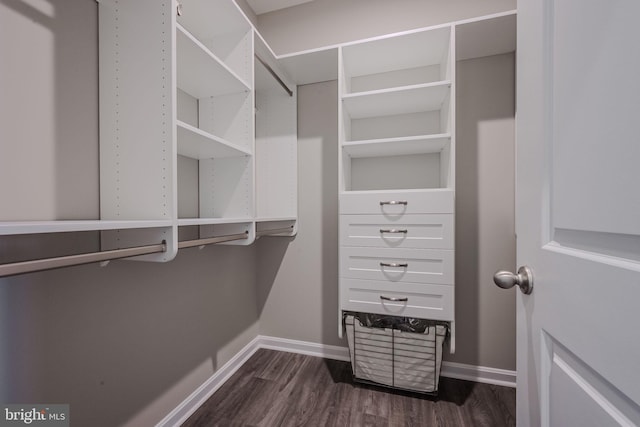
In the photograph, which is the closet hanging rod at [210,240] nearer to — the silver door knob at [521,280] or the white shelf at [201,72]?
the white shelf at [201,72]

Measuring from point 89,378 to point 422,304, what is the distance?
4.92ft

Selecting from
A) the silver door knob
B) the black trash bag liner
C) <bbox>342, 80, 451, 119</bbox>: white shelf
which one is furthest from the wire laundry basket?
<bbox>342, 80, 451, 119</bbox>: white shelf

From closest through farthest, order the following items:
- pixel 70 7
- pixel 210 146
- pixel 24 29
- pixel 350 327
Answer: pixel 24 29, pixel 70 7, pixel 210 146, pixel 350 327

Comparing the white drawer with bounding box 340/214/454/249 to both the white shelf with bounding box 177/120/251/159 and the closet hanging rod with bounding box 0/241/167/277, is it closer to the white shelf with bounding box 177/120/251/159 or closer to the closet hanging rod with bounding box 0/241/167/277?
the white shelf with bounding box 177/120/251/159

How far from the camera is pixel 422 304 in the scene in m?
1.50

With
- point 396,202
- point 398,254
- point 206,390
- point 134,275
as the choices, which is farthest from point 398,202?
point 206,390

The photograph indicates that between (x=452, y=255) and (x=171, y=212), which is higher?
(x=171, y=212)

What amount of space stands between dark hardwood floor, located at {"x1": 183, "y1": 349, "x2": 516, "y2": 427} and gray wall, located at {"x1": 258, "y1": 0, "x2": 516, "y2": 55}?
→ 233cm

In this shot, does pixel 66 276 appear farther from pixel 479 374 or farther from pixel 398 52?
pixel 479 374

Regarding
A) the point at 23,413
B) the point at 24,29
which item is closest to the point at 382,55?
the point at 24,29

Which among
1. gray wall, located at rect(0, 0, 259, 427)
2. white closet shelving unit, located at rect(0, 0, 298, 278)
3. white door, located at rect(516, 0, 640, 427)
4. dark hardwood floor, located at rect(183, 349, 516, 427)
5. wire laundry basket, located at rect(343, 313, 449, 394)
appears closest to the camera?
white door, located at rect(516, 0, 640, 427)

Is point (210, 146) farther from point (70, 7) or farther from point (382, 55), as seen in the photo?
point (382, 55)

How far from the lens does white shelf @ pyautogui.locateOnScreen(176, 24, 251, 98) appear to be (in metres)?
1.10

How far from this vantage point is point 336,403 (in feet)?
5.09
